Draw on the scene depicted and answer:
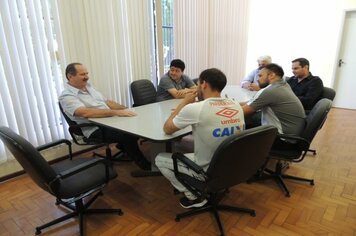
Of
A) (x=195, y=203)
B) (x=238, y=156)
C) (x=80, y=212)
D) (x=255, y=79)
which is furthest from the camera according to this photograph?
(x=255, y=79)

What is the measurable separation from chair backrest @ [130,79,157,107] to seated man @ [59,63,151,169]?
640mm

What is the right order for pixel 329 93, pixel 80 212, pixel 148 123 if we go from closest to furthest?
pixel 80 212 < pixel 148 123 < pixel 329 93

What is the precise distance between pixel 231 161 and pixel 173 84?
79.0 inches

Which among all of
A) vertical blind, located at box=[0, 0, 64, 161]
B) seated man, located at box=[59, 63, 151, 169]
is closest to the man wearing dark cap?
seated man, located at box=[59, 63, 151, 169]

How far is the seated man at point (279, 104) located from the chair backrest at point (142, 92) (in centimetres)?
157

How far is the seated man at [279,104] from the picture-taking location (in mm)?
2201

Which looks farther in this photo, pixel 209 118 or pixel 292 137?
pixel 292 137

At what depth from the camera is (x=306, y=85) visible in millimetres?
3154

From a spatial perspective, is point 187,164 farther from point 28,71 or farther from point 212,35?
point 212,35

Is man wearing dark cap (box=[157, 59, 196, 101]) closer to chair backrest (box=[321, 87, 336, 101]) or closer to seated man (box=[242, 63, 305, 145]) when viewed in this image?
seated man (box=[242, 63, 305, 145])

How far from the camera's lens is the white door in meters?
5.11

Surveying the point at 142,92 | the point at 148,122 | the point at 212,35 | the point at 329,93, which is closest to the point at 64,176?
the point at 148,122

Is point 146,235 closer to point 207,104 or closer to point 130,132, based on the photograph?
point 130,132

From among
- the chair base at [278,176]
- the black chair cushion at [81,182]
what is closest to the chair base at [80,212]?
the black chair cushion at [81,182]
